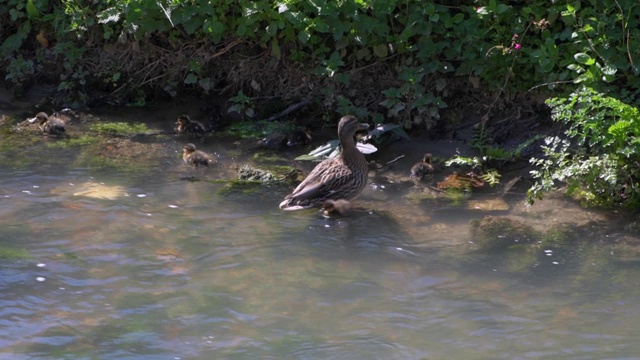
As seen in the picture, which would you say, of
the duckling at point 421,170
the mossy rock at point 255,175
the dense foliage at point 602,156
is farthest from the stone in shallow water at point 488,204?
the mossy rock at point 255,175

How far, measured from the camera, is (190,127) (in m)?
11.6

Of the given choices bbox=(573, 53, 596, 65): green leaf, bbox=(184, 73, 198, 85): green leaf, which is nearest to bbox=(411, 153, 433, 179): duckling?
bbox=(573, 53, 596, 65): green leaf

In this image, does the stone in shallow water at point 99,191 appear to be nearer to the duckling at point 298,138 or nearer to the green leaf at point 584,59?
the duckling at point 298,138

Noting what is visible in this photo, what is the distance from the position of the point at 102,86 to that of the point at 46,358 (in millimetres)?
7214

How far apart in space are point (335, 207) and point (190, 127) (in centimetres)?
314

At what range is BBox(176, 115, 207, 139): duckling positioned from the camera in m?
11.5

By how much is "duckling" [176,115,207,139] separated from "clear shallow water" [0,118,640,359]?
6.52ft

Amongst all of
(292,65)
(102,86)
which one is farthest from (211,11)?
(102,86)

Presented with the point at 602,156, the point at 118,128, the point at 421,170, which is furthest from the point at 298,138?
the point at 602,156

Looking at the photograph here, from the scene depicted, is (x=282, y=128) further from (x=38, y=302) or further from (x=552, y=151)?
(x=38, y=302)

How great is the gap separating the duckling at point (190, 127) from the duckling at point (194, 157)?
83 cm

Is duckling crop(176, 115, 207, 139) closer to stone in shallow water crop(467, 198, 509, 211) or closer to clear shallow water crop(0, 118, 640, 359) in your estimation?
clear shallow water crop(0, 118, 640, 359)

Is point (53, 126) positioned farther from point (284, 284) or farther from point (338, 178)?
point (284, 284)

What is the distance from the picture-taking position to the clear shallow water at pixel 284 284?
646 cm
